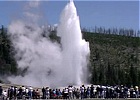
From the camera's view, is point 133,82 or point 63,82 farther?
point 133,82

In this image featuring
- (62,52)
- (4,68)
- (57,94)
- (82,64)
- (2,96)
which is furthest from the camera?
(4,68)

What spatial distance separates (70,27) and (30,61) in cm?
1771

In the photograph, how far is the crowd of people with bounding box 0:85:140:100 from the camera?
36625 millimetres

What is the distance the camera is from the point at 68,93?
124 ft

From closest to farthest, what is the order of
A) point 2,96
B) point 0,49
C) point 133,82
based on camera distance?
point 2,96
point 133,82
point 0,49

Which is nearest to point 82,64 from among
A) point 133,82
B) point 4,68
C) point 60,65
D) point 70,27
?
point 60,65

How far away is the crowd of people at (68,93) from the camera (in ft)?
120

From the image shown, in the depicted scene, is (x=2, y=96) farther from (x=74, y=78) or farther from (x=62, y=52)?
(x=62, y=52)

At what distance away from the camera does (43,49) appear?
7462cm

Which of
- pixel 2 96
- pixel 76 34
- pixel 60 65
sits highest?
pixel 76 34

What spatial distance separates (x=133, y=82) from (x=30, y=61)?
37155 millimetres

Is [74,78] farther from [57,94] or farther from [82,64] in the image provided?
[57,94]

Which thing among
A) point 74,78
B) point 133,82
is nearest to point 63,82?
point 74,78

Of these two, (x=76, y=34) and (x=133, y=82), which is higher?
(x=76, y=34)
